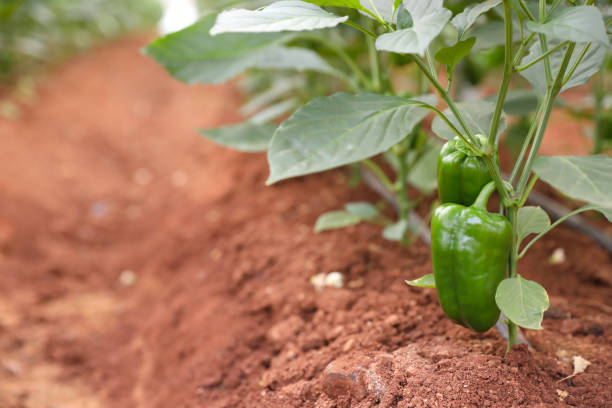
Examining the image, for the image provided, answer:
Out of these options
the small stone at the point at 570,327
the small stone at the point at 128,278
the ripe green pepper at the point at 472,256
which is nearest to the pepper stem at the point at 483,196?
the ripe green pepper at the point at 472,256

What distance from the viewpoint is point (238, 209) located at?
2053 millimetres

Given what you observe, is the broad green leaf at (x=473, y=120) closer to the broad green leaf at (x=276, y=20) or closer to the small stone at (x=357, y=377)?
the broad green leaf at (x=276, y=20)

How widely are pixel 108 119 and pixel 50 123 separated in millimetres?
529

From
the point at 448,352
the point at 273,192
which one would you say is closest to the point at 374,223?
the point at 273,192

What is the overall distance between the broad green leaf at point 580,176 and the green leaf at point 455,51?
0.20 meters

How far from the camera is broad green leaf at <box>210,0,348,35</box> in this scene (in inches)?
26.6

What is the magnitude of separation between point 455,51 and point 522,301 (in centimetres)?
41

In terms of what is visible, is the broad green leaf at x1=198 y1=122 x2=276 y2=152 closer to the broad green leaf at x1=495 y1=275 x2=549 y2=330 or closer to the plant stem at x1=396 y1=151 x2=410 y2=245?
the plant stem at x1=396 y1=151 x2=410 y2=245

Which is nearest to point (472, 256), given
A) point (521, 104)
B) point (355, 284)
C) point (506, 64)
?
point (506, 64)

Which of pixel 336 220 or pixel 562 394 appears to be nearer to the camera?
pixel 562 394

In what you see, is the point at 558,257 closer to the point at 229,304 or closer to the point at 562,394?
the point at 562,394

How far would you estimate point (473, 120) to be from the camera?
3.11ft

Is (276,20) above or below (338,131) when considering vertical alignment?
above

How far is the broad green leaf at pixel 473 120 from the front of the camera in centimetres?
90
